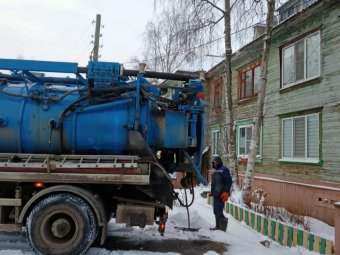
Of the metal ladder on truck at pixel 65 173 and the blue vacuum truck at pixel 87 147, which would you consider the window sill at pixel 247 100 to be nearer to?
the blue vacuum truck at pixel 87 147

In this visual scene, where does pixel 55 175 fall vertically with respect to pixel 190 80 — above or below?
below

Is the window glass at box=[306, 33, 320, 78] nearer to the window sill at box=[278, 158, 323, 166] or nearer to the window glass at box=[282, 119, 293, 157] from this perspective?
the window glass at box=[282, 119, 293, 157]

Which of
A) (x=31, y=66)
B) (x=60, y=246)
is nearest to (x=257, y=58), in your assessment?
(x=31, y=66)

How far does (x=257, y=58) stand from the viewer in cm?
1533

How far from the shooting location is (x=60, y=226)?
610cm

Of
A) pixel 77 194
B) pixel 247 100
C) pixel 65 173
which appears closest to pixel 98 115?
pixel 65 173

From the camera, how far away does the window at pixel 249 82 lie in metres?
15.8

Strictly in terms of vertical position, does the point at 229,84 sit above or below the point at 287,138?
above

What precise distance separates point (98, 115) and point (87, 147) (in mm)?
569

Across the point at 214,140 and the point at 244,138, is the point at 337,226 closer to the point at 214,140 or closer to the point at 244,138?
the point at 244,138

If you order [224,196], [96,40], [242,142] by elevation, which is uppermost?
[96,40]

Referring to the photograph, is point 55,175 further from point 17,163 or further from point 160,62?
point 160,62

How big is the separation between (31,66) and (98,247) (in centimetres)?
329

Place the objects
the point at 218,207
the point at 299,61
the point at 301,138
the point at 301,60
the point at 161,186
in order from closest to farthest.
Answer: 1. the point at 161,186
2. the point at 218,207
3. the point at 301,138
4. the point at 301,60
5. the point at 299,61
